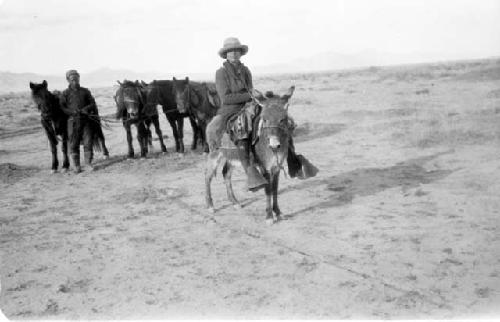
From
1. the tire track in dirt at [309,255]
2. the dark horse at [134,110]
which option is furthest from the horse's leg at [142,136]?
the tire track in dirt at [309,255]

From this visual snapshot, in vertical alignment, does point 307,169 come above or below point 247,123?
below

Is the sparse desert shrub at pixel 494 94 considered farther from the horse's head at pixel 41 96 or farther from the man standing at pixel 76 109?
the horse's head at pixel 41 96

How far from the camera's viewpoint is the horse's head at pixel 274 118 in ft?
21.2

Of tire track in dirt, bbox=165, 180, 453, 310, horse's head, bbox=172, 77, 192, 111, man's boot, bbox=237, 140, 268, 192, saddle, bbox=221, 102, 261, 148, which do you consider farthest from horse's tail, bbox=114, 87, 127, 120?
man's boot, bbox=237, 140, 268, 192

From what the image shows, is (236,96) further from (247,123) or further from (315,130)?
(315,130)

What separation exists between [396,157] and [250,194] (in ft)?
15.0

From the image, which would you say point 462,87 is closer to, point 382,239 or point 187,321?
point 382,239

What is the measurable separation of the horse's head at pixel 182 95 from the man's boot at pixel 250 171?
688 cm

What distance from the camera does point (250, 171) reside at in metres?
6.85

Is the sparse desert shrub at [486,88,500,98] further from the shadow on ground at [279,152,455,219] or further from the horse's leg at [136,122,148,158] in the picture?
the horse's leg at [136,122,148,158]

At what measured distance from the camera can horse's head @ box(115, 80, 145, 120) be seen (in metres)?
13.5

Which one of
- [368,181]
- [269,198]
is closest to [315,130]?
[368,181]

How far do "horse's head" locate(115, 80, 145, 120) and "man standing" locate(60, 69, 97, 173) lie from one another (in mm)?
1073

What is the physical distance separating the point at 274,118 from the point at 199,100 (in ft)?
26.2
